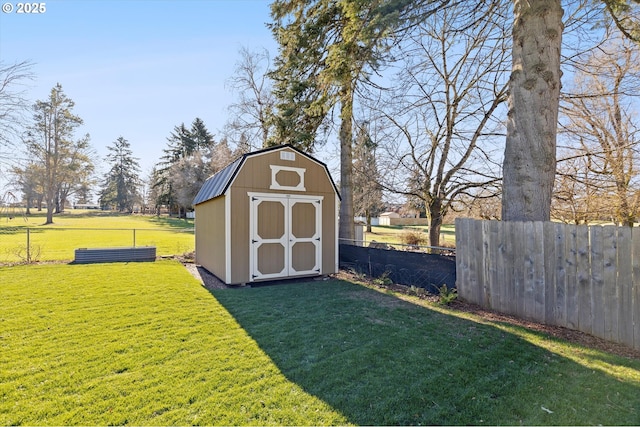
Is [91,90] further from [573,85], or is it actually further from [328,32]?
[573,85]

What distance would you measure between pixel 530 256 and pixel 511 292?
2.02 ft

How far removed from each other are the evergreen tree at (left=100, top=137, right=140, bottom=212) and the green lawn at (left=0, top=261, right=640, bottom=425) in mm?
52367

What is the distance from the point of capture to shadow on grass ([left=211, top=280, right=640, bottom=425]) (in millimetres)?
2186

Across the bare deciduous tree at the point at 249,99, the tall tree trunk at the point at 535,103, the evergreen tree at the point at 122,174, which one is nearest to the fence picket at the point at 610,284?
the tall tree trunk at the point at 535,103

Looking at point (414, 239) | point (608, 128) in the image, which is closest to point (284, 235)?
point (608, 128)

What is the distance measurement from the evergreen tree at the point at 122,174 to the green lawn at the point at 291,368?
52367 mm

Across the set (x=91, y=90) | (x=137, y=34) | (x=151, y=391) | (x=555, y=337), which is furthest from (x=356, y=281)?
(x=91, y=90)

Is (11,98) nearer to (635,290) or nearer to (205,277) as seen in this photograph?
(205,277)

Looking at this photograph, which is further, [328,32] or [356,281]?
[328,32]

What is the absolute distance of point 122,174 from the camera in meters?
49.2

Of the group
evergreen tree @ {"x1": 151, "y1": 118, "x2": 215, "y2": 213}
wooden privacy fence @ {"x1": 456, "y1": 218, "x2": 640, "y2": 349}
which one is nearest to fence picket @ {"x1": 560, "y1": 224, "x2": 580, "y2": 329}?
wooden privacy fence @ {"x1": 456, "y1": 218, "x2": 640, "y2": 349}

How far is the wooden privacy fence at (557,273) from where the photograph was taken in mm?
3199

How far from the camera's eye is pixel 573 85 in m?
8.22

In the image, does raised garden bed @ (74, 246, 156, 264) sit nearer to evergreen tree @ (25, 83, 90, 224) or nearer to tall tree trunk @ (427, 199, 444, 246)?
tall tree trunk @ (427, 199, 444, 246)
